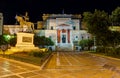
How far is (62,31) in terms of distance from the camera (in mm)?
118875

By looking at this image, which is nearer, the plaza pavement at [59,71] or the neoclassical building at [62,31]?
the plaza pavement at [59,71]

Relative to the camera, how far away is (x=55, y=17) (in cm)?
12188

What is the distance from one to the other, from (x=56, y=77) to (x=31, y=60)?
8.92m

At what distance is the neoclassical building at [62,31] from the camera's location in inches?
4592

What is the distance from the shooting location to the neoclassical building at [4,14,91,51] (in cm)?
11662

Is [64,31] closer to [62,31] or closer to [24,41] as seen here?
[62,31]

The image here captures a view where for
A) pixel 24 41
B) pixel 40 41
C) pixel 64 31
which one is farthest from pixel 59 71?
pixel 64 31

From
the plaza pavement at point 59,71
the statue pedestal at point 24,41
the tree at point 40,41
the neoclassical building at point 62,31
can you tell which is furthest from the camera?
the neoclassical building at point 62,31

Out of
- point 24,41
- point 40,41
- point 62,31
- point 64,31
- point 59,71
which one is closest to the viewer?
point 59,71

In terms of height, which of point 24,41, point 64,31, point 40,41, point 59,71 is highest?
point 64,31

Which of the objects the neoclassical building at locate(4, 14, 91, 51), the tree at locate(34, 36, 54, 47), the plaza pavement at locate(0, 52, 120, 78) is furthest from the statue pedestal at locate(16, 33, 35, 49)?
the neoclassical building at locate(4, 14, 91, 51)

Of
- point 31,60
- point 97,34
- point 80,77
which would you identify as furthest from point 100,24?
point 80,77

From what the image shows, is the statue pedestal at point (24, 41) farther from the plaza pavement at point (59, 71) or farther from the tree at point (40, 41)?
the tree at point (40, 41)

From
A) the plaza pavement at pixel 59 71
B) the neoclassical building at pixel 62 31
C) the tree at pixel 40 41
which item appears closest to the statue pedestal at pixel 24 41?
the plaza pavement at pixel 59 71
